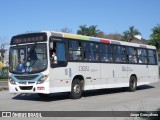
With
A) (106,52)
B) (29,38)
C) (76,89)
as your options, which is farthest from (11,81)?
(106,52)

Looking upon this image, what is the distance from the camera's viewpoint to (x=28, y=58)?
16578mm

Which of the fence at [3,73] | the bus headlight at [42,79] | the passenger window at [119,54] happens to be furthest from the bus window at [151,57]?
the fence at [3,73]

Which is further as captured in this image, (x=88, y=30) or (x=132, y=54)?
(x=88, y=30)

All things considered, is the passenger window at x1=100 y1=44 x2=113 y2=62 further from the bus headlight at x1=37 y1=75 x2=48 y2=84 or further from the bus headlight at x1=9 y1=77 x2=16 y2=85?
the bus headlight at x1=9 y1=77 x2=16 y2=85

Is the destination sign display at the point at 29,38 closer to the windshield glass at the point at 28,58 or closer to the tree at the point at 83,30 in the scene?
the windshield glass at the point at 28,58

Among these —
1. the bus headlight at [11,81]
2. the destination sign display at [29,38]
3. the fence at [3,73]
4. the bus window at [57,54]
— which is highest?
the destination sign display at [29,38]

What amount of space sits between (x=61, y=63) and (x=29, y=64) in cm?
140

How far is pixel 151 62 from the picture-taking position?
25844 mm

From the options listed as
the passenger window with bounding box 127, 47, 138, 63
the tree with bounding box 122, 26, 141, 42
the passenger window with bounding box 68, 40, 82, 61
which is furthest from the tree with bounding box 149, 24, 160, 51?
the passenger window with bounding box 68, 40, 82, 61

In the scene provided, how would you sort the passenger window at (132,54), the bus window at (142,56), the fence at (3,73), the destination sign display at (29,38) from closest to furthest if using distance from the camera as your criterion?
the destination sign display at (29,38) < the passenger window at (132,54) < the bus window at (142,56) < the fence at (3,73)

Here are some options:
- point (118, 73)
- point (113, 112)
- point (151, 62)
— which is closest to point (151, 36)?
point (151, 62)

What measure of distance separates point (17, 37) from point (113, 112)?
21.4 ft

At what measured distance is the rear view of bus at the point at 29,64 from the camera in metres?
16.1

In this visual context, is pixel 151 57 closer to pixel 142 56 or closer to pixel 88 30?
pixel 142 56
